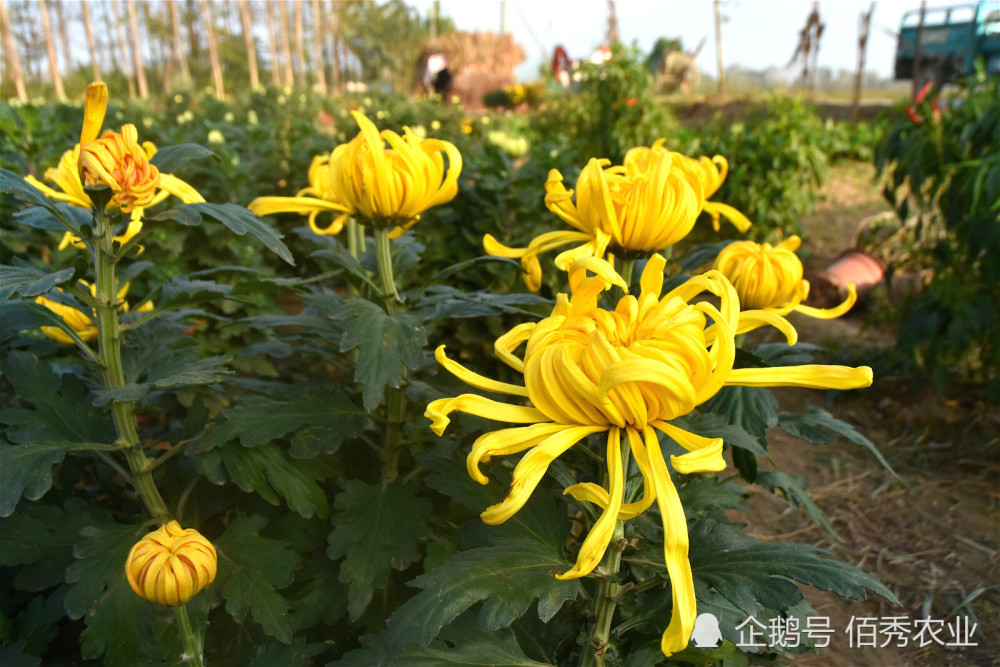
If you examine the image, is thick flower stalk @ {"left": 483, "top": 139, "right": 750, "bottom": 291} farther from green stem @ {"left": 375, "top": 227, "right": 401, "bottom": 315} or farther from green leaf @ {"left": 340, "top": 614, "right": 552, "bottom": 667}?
green leaf @ {"left": 340, "top": 614, "right": 552, "bottom": 667}

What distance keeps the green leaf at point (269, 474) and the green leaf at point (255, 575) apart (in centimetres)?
9

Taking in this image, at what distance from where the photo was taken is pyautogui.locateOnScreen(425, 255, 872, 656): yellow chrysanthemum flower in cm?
80

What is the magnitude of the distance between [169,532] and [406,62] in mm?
38408

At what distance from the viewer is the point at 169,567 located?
99cm

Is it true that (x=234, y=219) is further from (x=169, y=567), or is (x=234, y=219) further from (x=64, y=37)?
(x=64, y=37)

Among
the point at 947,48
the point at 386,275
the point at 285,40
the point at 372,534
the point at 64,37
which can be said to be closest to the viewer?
the point at 372,534

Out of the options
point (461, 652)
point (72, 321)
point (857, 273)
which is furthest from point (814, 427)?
point (857, 273)

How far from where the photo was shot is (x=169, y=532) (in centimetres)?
106

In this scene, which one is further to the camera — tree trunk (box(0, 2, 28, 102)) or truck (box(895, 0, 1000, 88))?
tree trunk (box(0, 2, 28, 102))

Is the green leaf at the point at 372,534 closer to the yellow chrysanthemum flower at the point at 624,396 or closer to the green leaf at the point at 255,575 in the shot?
the green leaf at the point at 255,575

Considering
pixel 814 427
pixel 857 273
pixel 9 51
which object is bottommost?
pixel 857 273

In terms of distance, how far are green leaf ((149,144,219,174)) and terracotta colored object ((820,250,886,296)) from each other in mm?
4171

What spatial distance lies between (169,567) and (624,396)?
660 millimetres

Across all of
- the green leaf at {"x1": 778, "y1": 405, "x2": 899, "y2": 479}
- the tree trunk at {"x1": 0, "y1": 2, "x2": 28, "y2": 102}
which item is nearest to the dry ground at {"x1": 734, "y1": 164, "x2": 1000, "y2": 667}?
the green leaf at {"x1": 778, "y1": 405, "x2": 899, "y2": 479}
